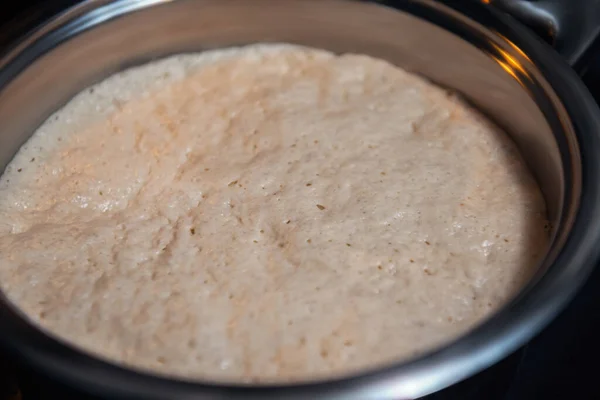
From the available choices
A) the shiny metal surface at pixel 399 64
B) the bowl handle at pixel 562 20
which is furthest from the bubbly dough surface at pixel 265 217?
the bowl handle at pixel 562 20

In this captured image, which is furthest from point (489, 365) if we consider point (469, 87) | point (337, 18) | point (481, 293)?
point (337, 18)

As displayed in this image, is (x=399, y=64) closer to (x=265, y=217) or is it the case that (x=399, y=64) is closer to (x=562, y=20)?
(x=562, y=20)

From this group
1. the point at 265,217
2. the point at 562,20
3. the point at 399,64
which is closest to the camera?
the point at 265,217

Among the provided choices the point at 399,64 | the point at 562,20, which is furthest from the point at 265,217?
the point at 562,20

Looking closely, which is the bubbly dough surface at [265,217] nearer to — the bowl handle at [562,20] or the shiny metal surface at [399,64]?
the shiny metal surface at [399,64]

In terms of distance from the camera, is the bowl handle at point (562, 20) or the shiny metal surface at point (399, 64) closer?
the shiny metal surface at point (399, 64)
